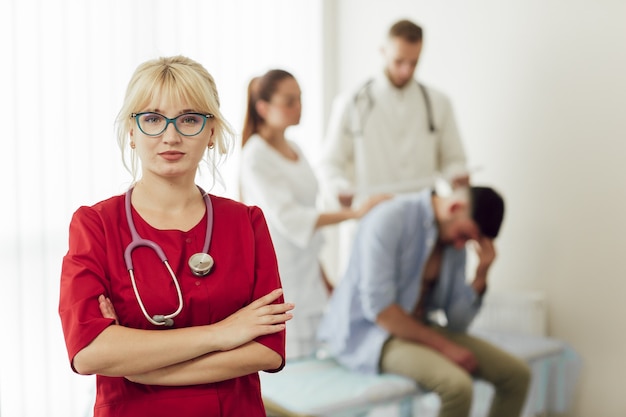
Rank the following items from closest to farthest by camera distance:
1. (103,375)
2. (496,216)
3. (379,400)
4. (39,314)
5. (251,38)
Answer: (103,375), (379,400), (39,314), (496,216), (251,38)

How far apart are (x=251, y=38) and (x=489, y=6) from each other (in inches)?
36.4

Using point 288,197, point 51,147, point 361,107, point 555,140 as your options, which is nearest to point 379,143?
point 361,107

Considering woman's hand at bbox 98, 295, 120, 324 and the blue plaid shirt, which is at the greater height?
woman's hand at bbox 98, 295, 120, 324

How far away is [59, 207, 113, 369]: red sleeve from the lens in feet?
3.20

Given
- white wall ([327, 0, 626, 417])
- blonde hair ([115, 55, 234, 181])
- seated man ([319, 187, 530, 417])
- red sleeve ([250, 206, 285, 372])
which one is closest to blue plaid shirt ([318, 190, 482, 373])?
seated man ([319, 187, 530, 417])

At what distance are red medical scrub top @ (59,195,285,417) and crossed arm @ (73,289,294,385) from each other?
0.02 m

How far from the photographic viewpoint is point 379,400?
219 cm

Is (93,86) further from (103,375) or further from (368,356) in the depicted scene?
(103,375)

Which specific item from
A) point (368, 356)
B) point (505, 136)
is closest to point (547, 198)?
point (505, 136)

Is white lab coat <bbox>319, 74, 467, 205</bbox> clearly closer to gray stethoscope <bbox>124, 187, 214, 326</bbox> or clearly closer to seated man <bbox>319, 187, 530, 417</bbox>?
seated man <bbox>319, 187, 530, 417</bbox>

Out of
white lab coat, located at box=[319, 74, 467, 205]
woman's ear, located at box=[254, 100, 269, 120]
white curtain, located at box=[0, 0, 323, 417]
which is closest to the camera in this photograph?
woman's ear, located at box=[254, 100, 269, 120]

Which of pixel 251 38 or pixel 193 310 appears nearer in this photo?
pixel 193 310

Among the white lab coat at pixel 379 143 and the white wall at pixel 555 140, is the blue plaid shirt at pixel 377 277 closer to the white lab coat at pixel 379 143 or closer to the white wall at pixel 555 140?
the white lab coat at pixel 379 143

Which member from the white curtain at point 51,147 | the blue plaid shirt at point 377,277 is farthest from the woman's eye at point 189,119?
the blue plaid shirt at point 377,277
